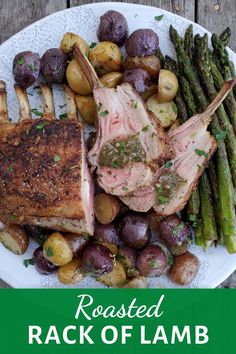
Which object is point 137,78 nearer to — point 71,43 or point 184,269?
point 71,43

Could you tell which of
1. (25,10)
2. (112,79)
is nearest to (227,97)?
(112,79)

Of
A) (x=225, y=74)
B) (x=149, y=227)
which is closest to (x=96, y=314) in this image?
(x=149, y=227)

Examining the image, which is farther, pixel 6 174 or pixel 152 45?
pixel 152 45

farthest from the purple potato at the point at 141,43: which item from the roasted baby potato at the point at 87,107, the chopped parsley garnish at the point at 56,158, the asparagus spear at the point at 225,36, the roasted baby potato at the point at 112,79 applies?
the chopped parsley garnish at the point at 56,158

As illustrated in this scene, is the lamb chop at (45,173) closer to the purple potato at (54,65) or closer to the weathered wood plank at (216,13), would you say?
the purple potato at (54,65)

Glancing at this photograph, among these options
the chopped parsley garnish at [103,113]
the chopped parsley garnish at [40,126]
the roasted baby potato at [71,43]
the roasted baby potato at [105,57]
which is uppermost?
the roasted baby potato at [71,43]

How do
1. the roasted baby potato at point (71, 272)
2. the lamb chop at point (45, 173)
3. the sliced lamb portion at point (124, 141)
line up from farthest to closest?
the roasted baby potato at point (71, 272), the sliced lamb portion at point (124, 141), the lamb chop at point (45, 173)

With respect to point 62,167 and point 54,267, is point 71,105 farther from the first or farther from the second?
point 54,267
